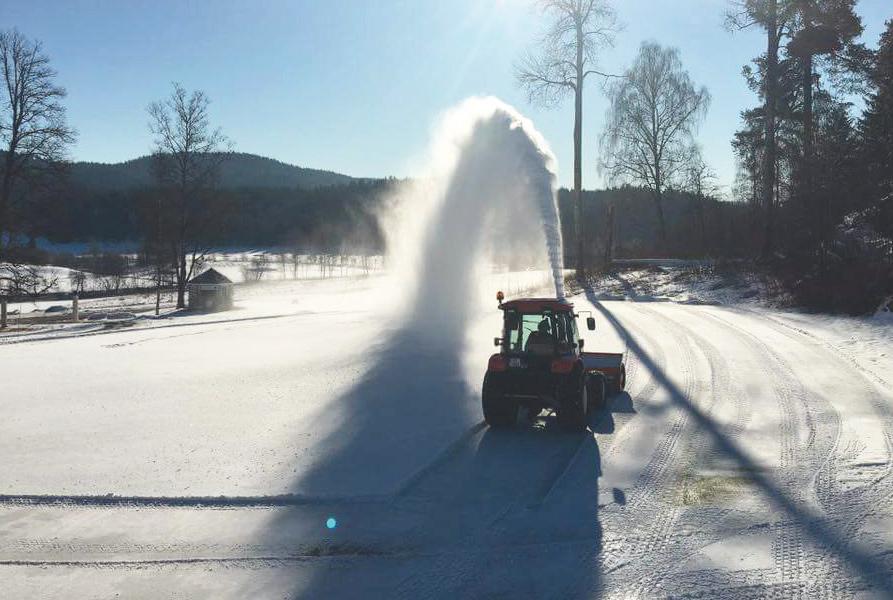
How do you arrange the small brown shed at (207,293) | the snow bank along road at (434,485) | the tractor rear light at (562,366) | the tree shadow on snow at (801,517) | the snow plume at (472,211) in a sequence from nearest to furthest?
the tree shadow on snow at (801,517) → the snow bank along road at (434,485) → the tractor rear light at (562,366) → the snow plume at (472,211) → the small brown shed at (207,293)

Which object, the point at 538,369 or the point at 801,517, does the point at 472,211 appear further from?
the point at 801,517

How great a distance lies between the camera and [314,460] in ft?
31.6

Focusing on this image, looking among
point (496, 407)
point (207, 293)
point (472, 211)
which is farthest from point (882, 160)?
point (207, 293)

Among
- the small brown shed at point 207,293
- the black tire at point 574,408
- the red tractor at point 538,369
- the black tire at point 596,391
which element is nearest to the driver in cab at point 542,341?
the red tractor at point 538,369

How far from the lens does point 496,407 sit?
1088 cm

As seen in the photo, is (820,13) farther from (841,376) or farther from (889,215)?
(841,376)

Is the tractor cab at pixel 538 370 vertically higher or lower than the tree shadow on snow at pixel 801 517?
higher

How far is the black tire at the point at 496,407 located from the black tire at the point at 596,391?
1853mm

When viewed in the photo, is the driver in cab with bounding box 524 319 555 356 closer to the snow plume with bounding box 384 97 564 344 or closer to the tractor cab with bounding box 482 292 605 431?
the tractor cab with bounding box 482 292 605 431

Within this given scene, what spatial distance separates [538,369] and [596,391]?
215 centimetres

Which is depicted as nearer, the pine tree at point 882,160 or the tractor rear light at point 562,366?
the tractor rear light at point 562,366

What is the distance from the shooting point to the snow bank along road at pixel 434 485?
6.21m

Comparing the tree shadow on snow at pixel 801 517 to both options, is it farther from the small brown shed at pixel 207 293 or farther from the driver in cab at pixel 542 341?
the small brown shed at pixel 207 293

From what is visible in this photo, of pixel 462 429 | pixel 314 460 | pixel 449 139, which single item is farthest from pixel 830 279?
pixel 314 460
